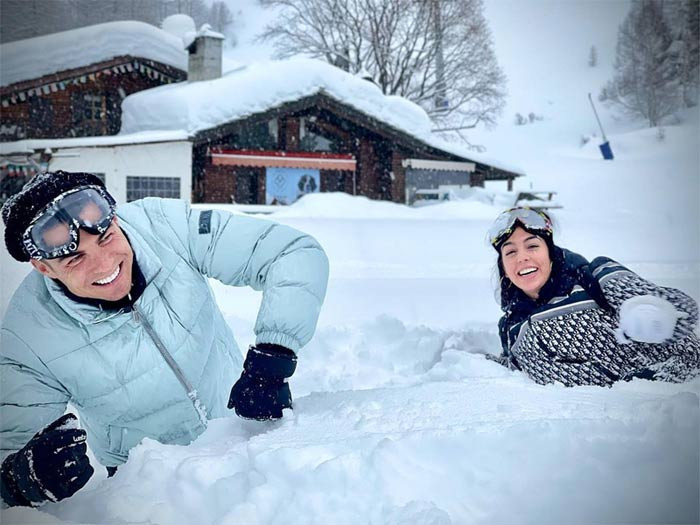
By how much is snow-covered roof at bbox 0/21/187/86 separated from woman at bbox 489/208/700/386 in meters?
1.66

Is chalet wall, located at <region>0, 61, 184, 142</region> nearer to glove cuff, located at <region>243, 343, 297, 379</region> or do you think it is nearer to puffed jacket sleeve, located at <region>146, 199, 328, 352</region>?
puffed jacket sleeve, located at <region>146, 199, 328, 352</region>

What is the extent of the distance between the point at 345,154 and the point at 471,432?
7.17m

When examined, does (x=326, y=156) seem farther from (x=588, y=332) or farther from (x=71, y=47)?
(x=588, y=332)

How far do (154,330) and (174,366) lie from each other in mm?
94

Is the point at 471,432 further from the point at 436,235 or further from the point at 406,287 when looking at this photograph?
the point at 436,235

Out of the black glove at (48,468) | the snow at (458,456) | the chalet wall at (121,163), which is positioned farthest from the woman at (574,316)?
the chalet wall at (121,163)

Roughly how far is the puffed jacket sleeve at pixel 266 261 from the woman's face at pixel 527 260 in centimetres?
75

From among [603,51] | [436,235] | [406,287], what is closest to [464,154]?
[436,235]

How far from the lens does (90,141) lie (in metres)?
3.04

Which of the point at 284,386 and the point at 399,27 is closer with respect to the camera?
the point at 284,386

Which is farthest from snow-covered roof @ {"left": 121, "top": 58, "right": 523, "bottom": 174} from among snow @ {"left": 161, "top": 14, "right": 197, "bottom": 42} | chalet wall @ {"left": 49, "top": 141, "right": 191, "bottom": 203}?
snow @ {"left": 161, "top": 14, "right": 197, "bottom": 42}

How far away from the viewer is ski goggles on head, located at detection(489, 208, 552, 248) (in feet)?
5.53

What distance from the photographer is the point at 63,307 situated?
103 centimetres

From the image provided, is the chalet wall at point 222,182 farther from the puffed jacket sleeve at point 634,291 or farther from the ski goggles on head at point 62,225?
the ski goggles on head at point 62,225
